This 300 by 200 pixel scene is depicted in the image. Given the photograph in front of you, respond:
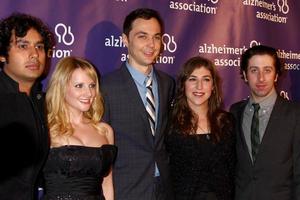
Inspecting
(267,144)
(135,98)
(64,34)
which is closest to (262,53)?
(267,144)

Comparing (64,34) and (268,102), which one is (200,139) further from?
(64,34)

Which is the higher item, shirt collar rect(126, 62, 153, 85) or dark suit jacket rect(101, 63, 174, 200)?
shirt collar rect(126, 62, 153, 85)

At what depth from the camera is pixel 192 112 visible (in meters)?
3.72

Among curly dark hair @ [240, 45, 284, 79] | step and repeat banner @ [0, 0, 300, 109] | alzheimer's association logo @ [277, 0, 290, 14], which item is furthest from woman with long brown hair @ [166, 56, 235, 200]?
alzheimer's association logo @ [277, 0, 290, 14]

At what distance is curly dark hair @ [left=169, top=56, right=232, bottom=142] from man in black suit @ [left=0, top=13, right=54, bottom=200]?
107 centimetres

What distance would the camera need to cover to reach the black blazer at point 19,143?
8.82 feet

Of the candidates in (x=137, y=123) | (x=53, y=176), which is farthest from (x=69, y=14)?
(x=53, y=176)

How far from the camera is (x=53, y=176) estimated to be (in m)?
2.99

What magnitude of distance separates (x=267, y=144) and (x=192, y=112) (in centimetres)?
59

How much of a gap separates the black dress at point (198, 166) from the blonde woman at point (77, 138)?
0.52 meters

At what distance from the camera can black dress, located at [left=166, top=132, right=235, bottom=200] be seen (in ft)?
11.4

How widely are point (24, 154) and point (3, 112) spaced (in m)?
0.26

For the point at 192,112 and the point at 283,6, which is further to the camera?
the point at 283,6

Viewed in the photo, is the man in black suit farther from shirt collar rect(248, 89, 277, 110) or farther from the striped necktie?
shirt collar rect(248, 89, 277, 110)
